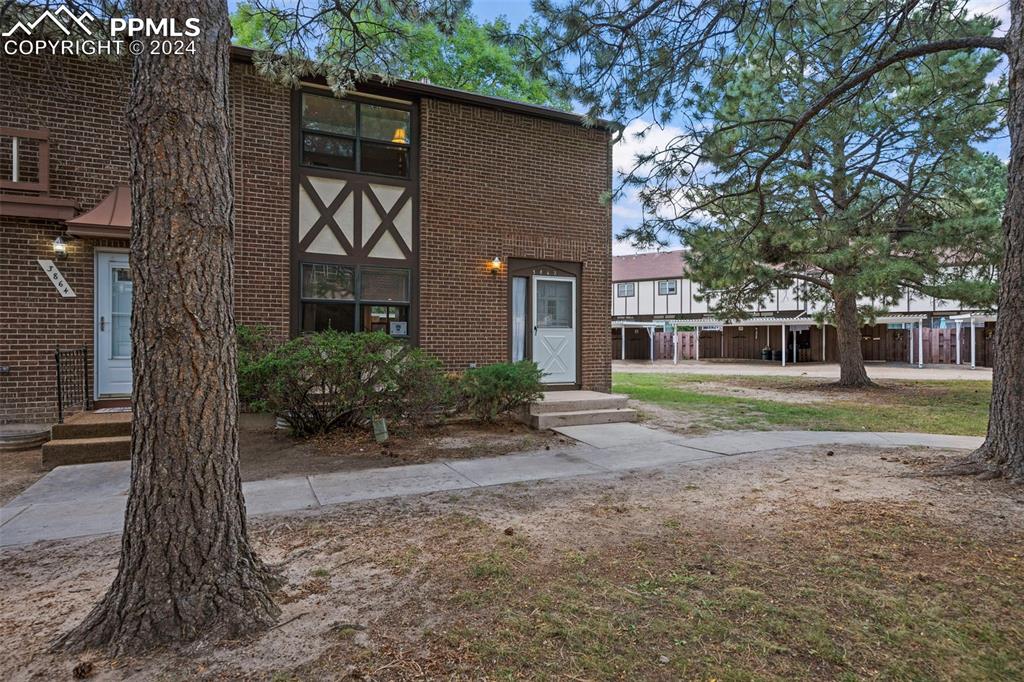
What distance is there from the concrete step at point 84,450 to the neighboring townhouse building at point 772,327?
794 inches

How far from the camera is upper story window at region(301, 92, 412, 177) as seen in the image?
8477 mm

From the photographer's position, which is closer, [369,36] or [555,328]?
[369,36]

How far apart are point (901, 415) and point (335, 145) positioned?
11.4 m

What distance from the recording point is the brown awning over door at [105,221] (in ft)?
22.4

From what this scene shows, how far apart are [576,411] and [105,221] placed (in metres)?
7.30

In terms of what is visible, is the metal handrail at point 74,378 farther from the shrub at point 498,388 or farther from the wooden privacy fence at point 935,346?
the wooden privacy fence at point 935,346

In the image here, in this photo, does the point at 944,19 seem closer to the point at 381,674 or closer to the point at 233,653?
the point at 381,674

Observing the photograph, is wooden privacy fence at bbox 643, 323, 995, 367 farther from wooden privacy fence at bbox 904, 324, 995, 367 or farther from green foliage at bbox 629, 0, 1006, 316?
green foliage at bbox 629, 0, 1006, 316

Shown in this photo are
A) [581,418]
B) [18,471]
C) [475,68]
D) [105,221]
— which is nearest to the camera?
[18,471]

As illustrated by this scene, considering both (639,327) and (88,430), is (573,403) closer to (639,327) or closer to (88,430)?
(88,430)

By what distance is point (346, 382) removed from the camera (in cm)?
663

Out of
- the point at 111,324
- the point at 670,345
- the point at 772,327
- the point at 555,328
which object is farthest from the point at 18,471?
the point at 772,327

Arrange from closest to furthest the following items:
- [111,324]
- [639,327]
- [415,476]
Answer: [415,476]
[111,324]
[639,327]

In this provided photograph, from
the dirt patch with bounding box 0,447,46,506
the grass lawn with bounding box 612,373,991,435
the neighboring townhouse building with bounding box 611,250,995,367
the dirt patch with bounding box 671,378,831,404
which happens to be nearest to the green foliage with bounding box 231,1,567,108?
the dirt patch with bounding box 0,447,46,506
